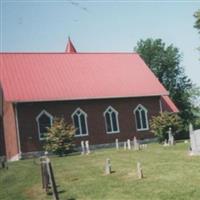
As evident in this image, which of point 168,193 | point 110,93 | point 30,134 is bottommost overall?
point 168,193

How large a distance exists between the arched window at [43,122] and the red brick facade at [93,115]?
31cm

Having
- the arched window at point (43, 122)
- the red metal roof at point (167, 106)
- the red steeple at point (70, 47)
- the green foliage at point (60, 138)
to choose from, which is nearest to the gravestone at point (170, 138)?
the green foliage at point (60, 138)

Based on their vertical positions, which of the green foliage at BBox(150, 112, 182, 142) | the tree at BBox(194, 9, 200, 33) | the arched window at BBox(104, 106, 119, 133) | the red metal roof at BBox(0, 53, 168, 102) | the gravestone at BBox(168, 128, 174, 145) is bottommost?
the gravestone at BBox(168, 128, 174, 145)

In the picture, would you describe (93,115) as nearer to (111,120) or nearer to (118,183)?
(111,120)

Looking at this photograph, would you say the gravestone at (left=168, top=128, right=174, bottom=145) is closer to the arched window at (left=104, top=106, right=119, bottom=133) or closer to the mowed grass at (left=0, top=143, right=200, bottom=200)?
the arched window at (left=104, top=106, right=119, bottom=133)

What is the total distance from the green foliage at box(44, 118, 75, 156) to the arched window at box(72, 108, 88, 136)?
12.8 feet

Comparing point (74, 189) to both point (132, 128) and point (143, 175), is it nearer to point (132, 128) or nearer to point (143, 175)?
point (143, 175)

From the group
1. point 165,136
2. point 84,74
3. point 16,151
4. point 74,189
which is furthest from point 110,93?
point 74,189

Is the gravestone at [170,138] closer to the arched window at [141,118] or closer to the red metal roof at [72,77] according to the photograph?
the arched window at [141,118]

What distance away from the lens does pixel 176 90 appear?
2908 inches

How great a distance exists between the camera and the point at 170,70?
7350 cm

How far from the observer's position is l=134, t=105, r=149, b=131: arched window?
48.3 meters

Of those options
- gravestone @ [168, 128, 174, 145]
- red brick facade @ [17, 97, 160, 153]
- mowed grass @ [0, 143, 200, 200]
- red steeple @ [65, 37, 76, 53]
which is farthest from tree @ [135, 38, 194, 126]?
mowed grass @ [0, 143, 200, 200]

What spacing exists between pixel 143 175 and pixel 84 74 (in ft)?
97.7
